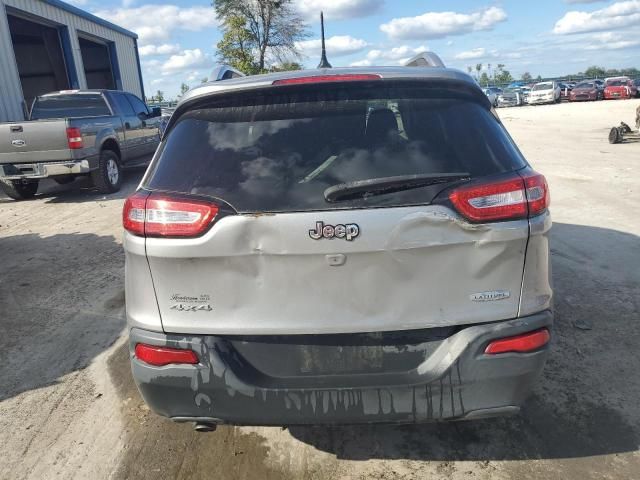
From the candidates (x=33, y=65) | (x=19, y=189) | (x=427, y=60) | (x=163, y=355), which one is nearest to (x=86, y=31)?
(x=33, y=65)

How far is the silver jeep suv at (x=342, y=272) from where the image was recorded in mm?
2066

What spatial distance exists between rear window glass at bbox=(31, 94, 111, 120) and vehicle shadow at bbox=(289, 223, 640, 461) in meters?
10.3

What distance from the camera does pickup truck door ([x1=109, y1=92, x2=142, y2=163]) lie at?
1118cm

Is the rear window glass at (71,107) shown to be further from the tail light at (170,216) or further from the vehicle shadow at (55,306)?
the tail light at (170,216)

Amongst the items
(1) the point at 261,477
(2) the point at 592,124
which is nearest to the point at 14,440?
(1) the point at 261,477

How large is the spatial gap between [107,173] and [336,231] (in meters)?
9.42

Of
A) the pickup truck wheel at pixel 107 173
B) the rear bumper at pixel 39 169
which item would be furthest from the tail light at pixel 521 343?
the pickup truck wheel at pixel 107 173

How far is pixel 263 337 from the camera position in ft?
7.07

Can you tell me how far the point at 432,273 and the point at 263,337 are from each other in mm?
767

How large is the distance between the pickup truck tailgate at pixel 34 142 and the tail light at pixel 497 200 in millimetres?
8881

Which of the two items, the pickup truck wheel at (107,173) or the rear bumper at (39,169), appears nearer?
the rear bumper at (39,169)

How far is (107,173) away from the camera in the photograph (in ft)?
33.6

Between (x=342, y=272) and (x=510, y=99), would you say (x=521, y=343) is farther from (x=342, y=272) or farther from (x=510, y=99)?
(x=510, y=99)

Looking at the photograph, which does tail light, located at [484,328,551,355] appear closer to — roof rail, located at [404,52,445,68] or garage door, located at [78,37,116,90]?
roof rail, located at [404,52,445,68]
